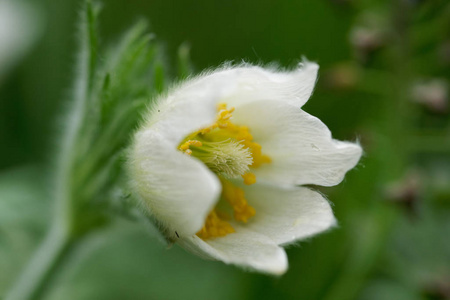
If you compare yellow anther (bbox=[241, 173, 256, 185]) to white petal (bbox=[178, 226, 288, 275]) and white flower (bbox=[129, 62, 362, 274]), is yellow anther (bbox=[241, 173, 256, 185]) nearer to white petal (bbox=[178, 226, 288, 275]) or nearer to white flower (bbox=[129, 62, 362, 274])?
white flower (bbox=[129, 62, 362, 274])

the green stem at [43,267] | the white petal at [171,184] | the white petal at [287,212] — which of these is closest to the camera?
the white petal at [171,184]

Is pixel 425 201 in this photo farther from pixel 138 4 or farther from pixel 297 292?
pixel 138 4

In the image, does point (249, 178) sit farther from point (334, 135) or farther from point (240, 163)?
point (334, 135)

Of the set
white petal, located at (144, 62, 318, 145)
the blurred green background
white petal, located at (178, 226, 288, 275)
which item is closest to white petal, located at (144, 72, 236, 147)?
white petal, located at (144, 62, 318, 145)

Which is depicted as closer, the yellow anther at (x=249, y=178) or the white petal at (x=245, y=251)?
the white petal at (x=245, y=251)

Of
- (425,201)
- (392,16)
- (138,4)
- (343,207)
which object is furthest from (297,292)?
(138,4)

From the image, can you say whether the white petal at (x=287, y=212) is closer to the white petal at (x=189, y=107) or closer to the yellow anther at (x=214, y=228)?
the yellow anther at (x=214, y=228)

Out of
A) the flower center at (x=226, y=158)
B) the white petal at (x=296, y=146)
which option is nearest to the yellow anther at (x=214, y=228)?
the flower center at (x=226, y=158)
